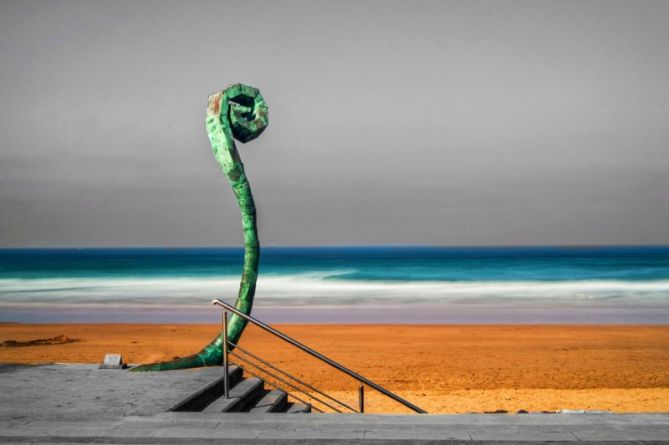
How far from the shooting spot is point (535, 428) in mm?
5793

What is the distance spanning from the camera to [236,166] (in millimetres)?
8883

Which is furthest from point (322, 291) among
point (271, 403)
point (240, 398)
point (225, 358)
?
point (225, 358)

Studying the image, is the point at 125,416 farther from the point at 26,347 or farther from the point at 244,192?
the point at 26,347

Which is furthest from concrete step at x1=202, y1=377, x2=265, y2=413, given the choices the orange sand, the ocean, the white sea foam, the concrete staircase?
the white sea foam

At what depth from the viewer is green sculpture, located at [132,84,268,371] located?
348 inches

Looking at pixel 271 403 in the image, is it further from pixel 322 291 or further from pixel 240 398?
pixel 322 291

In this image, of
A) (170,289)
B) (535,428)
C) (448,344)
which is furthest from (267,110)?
(170,289)

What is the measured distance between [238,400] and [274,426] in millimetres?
1531

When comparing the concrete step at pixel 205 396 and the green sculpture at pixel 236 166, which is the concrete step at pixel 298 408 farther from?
the green sculpture at pixel 236 166

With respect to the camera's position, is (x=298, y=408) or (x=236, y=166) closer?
(x=298, y=408)

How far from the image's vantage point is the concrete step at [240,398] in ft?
23.4

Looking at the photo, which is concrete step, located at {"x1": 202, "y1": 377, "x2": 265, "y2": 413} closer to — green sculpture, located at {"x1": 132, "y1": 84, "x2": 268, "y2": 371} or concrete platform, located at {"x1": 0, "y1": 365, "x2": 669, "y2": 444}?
concrete platform, located at {"x1": 0, "y1": 365, "x2": 669, "y2": 444}

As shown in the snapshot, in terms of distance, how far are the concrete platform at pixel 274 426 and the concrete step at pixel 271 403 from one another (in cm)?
94

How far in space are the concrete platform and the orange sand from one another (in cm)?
477
